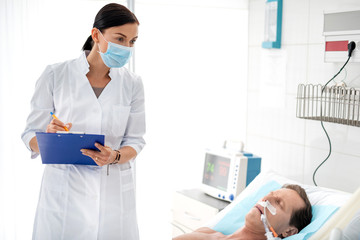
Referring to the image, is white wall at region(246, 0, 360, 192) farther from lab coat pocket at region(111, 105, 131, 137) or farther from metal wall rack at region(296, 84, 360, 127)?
lab coat pocket at region(111, 105, 131, 137)

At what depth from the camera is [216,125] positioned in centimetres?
344

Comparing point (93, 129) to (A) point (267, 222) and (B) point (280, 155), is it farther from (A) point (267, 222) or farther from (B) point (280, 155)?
(B) point (280, 155)

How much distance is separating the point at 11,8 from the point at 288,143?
192 centimetres

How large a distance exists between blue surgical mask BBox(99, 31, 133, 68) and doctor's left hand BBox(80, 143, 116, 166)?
0.39m

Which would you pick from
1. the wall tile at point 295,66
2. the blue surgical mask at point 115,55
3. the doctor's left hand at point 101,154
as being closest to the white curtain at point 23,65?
the blue surgical mask at point 115,55

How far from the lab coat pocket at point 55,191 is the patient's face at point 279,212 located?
33.7 inches

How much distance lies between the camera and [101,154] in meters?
1.89

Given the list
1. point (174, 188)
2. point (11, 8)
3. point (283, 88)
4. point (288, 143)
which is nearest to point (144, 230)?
point (174, 188)

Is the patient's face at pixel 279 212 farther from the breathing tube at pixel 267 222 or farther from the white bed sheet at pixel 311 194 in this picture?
the white bed sheet at pixel 311 194

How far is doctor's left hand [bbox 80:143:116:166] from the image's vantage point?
1877mm

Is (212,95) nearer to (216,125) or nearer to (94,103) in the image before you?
(216,125)

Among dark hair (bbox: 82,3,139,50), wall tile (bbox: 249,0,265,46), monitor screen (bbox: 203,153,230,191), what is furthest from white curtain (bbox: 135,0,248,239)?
dark hair (bbox: 82,3,139,50)

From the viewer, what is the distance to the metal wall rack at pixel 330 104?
2330 millimetres

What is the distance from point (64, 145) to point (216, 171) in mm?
1276
